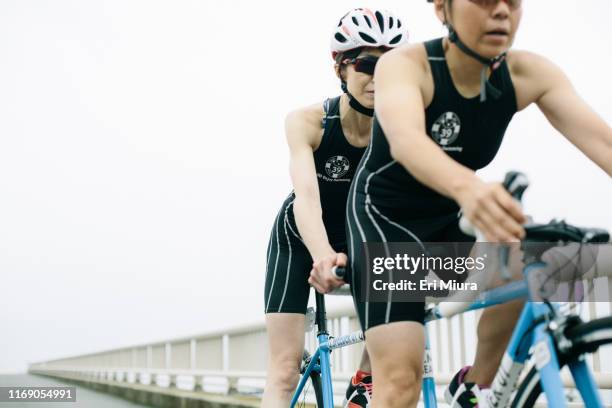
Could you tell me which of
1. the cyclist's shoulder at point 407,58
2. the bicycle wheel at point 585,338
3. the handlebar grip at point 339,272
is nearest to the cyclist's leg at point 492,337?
the bicycle wheel at point 585,338

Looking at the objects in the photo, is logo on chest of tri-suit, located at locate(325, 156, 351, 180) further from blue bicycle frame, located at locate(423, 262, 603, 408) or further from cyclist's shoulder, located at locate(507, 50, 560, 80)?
blue bicycle frame, located at locate(423, 262, 603, 408)

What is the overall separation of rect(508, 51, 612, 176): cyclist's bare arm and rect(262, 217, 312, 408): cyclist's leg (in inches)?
69.4

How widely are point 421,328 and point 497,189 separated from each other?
960 millimetres

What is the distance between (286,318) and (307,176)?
92 centimetres

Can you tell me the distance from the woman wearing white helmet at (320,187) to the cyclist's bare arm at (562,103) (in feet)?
3.17

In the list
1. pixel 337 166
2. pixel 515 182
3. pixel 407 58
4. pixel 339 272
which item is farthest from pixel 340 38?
pixel 515 182

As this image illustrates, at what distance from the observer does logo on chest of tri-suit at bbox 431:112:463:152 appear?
2.56 metres

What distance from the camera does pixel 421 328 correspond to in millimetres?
2623

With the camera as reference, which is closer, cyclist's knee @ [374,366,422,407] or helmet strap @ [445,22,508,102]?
helmet strap @ [445,22,508,102]

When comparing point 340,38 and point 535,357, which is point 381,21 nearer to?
point 340,38

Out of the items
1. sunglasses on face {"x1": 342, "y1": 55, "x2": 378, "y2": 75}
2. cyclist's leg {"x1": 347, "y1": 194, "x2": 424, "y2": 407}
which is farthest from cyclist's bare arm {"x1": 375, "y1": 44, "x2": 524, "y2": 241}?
sunglasses on face {"x1": 342, "y1": 55, "x2": 378, "y2": 75}

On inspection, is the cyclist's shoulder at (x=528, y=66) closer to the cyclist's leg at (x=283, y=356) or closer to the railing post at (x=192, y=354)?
the cyclist's leg at (x=283, y=356)

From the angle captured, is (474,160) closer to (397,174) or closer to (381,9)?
(397,174)

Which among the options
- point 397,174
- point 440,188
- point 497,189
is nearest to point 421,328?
point 397,174
